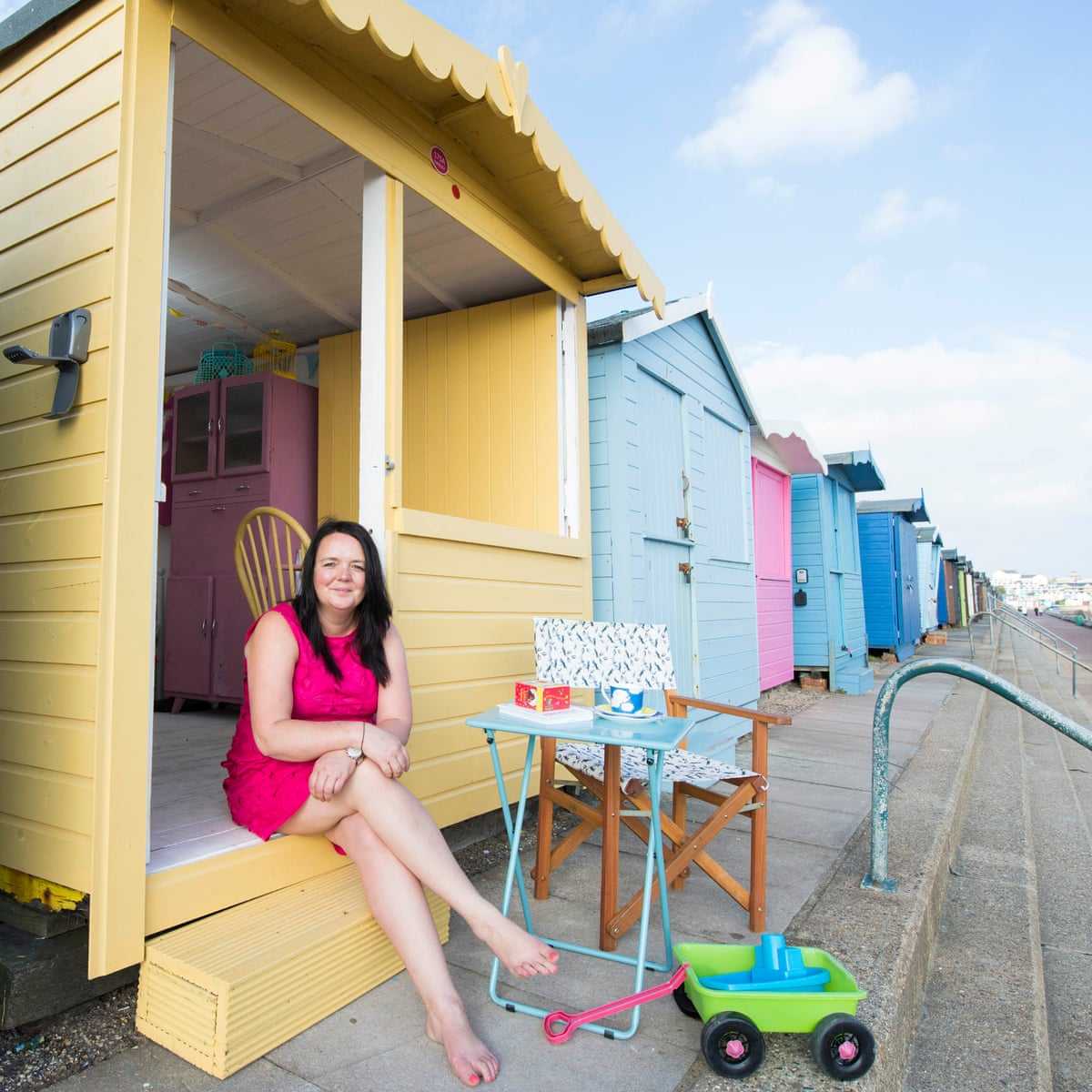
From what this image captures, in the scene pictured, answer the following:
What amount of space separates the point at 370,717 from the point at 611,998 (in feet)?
3.29

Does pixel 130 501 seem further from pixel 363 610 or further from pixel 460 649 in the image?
pixel 460 649

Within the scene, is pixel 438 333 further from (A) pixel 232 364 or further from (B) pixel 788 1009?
(B) pixel 788 1009

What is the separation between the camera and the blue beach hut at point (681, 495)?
4145mm

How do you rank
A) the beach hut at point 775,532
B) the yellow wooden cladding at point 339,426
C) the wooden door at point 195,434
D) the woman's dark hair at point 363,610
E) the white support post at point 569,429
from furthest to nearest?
the beach hut at point 775,532
the wooden door at point 195,434
the yellow wooden cladding at point 339,426
the white support post at point 569,429
the woman's dark hair at point 363,610

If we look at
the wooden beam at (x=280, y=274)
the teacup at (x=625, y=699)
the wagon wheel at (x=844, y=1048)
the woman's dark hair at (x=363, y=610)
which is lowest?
the wagon wheel at (x=844, y=1048)

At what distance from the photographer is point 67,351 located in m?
1.80

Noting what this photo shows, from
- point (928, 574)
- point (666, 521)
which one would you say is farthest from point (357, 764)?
point (928, 574)

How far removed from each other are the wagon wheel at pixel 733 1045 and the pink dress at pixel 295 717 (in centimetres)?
113

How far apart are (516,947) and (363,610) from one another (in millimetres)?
1029

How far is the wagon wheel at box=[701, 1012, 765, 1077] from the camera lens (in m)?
1.50

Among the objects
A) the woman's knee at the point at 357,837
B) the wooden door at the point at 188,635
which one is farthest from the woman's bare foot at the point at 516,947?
the wooden door at the point at 188,635

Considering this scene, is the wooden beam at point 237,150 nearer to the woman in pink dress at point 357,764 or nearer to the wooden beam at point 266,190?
the wooden beam at point 266,190

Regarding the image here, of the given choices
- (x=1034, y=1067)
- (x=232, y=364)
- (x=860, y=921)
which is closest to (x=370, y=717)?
(x=860, y=921)

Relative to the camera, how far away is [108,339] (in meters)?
1.77
